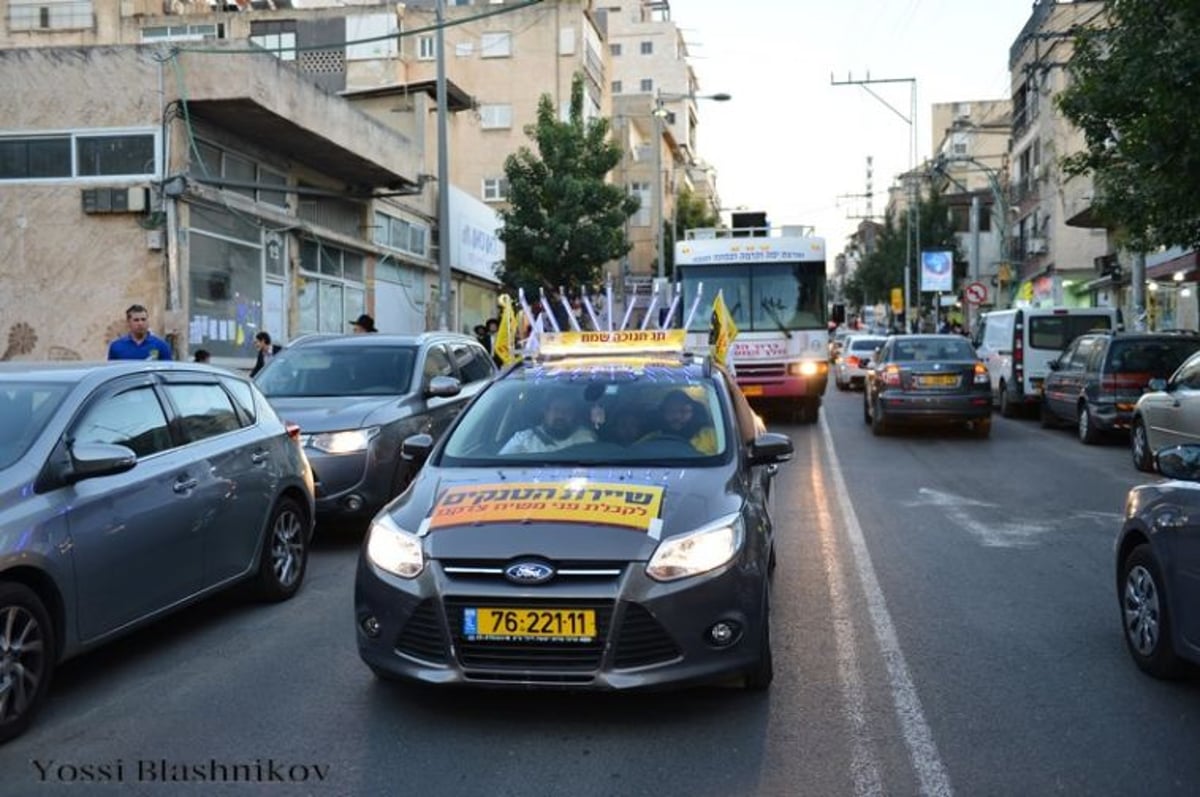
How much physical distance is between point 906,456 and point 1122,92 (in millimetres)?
5153

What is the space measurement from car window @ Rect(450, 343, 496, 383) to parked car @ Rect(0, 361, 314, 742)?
4.41 metres

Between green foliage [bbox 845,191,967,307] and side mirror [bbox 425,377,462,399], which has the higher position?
green foliage [bbox 845,191,967,307]

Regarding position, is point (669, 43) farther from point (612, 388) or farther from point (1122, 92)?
point (612, 388)

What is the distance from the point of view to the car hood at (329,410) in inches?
363

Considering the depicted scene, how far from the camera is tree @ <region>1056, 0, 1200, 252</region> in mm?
12289

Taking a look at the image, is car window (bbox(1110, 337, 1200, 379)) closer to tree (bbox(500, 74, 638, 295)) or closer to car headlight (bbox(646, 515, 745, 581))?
car headlight (bbox(646, 515, 745, 581))

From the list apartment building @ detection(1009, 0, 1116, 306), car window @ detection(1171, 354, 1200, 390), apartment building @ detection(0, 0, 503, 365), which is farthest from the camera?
apartment building @ detection(1009, 0, 1116, 306)

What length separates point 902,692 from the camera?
5266 millimetres

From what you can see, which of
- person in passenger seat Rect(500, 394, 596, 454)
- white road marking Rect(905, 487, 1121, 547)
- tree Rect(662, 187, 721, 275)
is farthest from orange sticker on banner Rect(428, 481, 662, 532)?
tree Rect(662, 187, 721, 275)

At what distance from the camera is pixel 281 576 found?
284 inches

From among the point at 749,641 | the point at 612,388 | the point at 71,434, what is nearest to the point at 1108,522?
the point at 612,388

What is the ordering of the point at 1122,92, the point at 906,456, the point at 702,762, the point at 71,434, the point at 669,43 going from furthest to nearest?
the point at 669,43, the point at 906,456, the point at 1122,92, the point at 71,434, the point at 702,762

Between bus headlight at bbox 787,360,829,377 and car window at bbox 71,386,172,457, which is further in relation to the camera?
bus headlight at bbox 787,360,829,377

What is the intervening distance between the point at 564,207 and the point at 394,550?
2535cm
